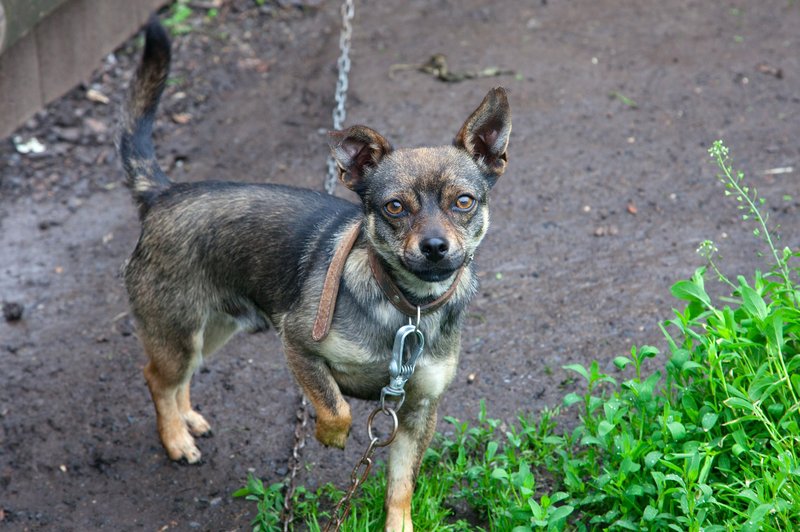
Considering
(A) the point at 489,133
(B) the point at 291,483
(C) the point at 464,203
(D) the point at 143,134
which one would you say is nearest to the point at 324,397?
(B) the point at 291,483

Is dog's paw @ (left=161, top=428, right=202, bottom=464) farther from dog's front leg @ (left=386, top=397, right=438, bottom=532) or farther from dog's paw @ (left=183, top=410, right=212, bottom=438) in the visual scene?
dog's front leg @ (left=386, top=397, right=438, bottom=532)

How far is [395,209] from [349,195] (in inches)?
120

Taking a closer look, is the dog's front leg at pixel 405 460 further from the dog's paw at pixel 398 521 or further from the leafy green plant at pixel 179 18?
the leafy green plant at pixel 179 18

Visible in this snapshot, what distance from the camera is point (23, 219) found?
6.73 metres

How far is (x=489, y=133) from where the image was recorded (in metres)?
3.85

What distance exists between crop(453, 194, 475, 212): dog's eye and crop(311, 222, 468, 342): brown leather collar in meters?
0.22

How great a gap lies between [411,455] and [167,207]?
5.30 feet

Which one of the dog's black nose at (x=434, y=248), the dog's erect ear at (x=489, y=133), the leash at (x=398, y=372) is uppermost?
the dog's erect ear at (x=489, y=133)

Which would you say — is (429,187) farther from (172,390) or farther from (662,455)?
(172,390)

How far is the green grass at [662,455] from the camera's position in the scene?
366 centimetres

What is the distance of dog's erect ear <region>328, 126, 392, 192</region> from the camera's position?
3738 millimetres

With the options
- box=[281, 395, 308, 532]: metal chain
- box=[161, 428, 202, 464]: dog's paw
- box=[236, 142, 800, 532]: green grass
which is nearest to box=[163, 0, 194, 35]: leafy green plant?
box=[161, 428, 202, 464]: dog's paw

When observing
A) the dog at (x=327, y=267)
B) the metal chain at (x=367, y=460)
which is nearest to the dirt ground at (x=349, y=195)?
the dog at (x=327, y=267)

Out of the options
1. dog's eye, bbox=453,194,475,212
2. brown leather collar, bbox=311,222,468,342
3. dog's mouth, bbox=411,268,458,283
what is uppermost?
dog's eye, bbox=453,194,475,212
